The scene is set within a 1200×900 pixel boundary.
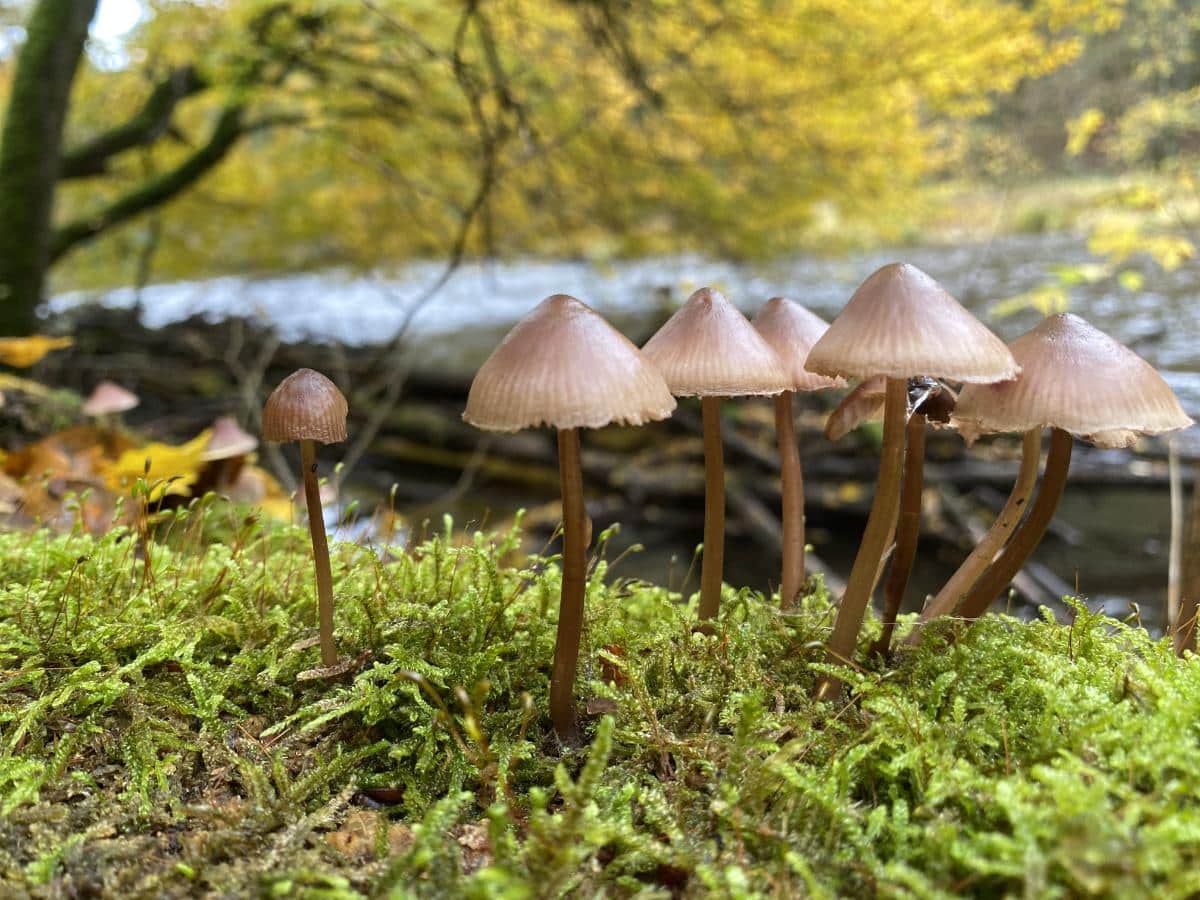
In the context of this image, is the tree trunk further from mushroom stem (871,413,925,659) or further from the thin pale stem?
the thin pale stem

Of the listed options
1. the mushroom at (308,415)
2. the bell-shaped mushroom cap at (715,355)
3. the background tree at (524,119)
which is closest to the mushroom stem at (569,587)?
the bell-shaped mushroom cap at (715,355)

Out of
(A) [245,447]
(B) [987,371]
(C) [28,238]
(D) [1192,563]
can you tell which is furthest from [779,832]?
(C) [28,238]

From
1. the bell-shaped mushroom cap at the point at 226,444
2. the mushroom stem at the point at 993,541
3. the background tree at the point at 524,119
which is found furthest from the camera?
the background tree at the point at 524,119

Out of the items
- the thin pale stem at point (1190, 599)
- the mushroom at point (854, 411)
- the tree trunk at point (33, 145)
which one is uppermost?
the tree trunk at point (33, 145)

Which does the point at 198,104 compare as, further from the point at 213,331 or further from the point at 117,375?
the point at 117,375

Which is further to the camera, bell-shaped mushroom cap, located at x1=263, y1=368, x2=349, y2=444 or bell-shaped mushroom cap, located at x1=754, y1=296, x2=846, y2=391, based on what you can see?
bell-shaped mushroom cap, located at x1=754, y1=296, x2=846, y2=391

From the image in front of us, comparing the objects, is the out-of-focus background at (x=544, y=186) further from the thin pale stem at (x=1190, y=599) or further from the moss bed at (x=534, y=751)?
the moss bed at (x=534, y=751)

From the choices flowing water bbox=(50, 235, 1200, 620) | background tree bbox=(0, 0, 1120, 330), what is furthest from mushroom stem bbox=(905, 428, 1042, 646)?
background tree bbox=(0, 0, 1120, 330)

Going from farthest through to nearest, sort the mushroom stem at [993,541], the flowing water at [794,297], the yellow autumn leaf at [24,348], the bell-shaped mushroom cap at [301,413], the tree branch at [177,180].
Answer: the tree branch at [177,180] → the flowing water at [794,297] → the yellow autumn leaf at [24,348] → the mushroom stem at [993,541] → the bell-shaped mushroom cap at [301,413]
